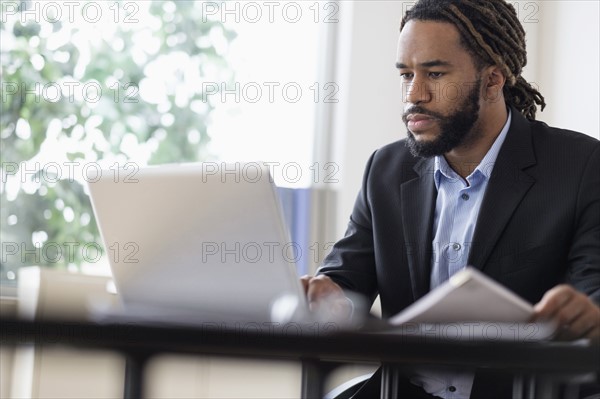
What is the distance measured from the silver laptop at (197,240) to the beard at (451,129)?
2.35 ft

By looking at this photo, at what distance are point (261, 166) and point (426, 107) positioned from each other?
797 mm

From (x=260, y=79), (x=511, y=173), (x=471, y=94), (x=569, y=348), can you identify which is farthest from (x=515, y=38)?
(x=569, y=348)

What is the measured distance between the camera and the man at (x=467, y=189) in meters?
1.69

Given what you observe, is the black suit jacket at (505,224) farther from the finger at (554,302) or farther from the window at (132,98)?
the window at (132,98)

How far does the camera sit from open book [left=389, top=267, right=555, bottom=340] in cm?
100

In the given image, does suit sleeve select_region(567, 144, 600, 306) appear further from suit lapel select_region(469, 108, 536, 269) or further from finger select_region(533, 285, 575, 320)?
finger select_region(533, 285, 575, 320)

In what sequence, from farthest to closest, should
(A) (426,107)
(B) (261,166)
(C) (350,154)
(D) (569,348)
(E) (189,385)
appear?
1. (C) (350,154)
2. (E) (189,385)
3. (A) (426,107)
4. (B) (261,166)
5. (D) (569,348)

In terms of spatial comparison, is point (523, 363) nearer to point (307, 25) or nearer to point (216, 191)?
point (216, 191)

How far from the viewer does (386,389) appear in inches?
51.4

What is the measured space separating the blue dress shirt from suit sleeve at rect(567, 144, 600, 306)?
21cm

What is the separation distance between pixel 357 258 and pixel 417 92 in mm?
390

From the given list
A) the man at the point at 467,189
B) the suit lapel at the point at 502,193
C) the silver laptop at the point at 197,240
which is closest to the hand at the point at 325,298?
the man at the point at 467,189

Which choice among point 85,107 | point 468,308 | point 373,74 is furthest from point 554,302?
point 85,107

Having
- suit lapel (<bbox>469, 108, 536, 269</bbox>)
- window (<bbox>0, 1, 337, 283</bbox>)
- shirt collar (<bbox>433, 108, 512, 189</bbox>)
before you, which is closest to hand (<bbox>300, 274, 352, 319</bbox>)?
suit lapel (<bbox>469, 108, 536, 269</bbox>)
